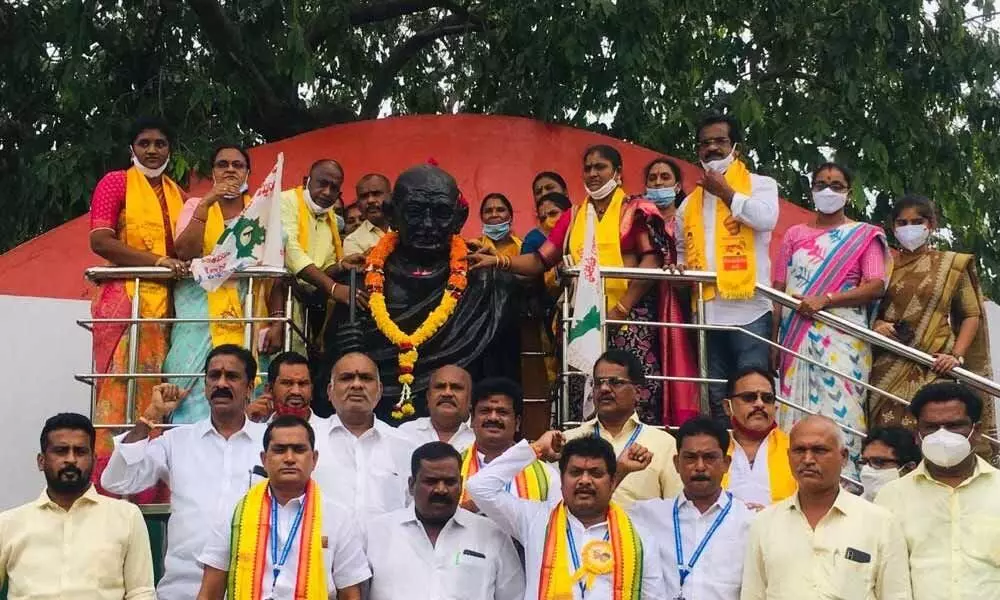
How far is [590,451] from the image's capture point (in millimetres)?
5953

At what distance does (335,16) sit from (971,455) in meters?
6.33

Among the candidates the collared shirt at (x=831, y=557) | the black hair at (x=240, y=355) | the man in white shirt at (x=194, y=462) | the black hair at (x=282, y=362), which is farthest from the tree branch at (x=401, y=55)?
the collared shirt at (x=831, y=557)

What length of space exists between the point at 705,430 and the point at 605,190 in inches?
81.2

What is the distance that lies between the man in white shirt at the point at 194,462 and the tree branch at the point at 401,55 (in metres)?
6.26

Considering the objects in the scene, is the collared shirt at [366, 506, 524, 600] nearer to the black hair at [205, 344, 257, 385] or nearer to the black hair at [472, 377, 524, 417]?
the black hair at [472, 377, 524, 417]

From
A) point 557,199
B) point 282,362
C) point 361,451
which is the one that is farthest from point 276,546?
point 557,199

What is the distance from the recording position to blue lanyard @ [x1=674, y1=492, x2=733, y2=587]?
5984mm

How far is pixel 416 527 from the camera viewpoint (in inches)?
238

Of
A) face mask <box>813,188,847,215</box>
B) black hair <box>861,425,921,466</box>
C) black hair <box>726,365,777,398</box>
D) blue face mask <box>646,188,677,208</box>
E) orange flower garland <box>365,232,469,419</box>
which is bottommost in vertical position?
black hair <box>861,425,921,466</box>

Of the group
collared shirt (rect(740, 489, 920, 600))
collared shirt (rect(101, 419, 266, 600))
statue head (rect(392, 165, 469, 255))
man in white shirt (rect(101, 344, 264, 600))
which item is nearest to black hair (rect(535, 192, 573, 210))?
statue head (rect(392, 165, 469, 255))

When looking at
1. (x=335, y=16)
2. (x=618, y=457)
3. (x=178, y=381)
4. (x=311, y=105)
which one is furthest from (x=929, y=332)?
(x=311, y=105)

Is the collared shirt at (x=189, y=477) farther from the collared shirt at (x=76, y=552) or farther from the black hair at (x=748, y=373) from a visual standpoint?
the black hair at (x=748, y=373)

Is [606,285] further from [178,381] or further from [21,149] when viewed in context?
[21,149]

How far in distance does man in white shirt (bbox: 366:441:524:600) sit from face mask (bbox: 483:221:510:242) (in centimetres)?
256
